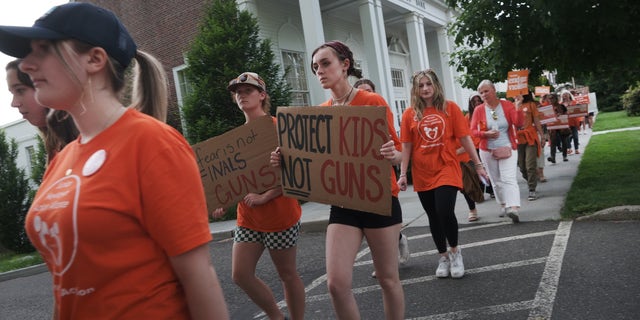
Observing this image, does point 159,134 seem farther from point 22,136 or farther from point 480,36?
point 22,136

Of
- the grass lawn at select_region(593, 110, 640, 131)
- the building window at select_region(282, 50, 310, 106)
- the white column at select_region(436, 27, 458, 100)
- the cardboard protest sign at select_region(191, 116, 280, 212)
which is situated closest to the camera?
the cardboard protest sign at select_region(191, 116, 280, 212)

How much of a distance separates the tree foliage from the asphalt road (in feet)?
10.4

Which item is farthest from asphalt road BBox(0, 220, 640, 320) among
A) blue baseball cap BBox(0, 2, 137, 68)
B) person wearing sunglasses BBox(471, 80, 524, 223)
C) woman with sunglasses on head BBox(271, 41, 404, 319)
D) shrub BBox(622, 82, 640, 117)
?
shrub BBox(622, 82, 640, 117)

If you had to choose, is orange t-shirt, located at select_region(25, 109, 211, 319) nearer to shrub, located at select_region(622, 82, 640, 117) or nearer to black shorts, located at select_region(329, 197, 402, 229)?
black shorts, located at select_region(329, 197, 402, 229)

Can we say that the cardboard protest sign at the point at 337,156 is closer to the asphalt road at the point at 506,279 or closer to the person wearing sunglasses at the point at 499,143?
the asphalt road at the point at 506,279

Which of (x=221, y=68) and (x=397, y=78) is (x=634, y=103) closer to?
(x=397, y=78)

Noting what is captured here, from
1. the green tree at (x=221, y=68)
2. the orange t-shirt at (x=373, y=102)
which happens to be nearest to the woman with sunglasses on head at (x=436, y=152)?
the orange t-shirt at (x=373, y=102)

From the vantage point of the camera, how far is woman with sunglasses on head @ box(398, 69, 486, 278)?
4484mm

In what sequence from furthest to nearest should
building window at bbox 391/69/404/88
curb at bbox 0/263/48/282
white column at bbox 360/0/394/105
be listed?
1. building window at bbox 391/69/404/88
2. white column at bbox 360/0/394/105
3. curb at bbox 0/263/48/282

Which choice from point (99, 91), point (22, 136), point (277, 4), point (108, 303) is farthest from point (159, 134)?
point (22, 136)

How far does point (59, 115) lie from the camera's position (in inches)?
95.9

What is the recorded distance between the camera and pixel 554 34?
789cm

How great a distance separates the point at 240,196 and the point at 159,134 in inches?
91.1

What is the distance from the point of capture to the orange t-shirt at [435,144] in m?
4.50
